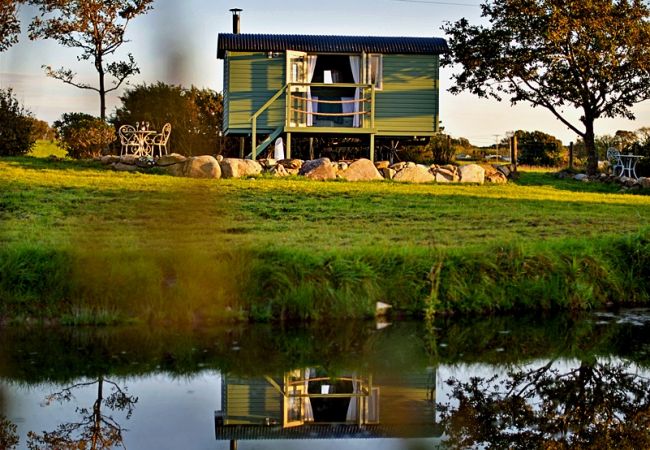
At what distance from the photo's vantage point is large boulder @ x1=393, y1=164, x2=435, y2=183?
1943 cm

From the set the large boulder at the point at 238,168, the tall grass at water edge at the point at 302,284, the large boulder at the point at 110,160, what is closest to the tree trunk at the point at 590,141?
the large boulder at the point at 238,168

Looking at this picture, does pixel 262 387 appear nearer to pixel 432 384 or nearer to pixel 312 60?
pixel 432 384

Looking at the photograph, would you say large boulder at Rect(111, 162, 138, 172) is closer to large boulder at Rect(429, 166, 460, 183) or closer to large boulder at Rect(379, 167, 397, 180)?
large boulder at Rect(379, 167, 397, 180)

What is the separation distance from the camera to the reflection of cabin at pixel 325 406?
423 cm

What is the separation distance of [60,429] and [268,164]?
15.7 meters

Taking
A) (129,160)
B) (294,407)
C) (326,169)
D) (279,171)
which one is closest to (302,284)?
(294,407)

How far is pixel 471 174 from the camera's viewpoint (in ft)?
65.4

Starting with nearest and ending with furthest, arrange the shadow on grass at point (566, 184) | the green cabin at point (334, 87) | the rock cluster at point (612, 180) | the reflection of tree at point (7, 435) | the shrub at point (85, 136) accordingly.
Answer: the reflection of tree at point (7, 435) < the shadow on grass at point (566, 184) < the rock cluster at point (612, 180) < the shrub at point (85, 136) < the green cabin at point (334, 87)

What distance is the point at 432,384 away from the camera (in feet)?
18.3

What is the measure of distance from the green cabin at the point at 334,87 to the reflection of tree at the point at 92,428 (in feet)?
59.7

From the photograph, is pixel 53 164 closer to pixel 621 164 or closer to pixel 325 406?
pixel 621 164

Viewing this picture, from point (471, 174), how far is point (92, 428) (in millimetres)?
16287

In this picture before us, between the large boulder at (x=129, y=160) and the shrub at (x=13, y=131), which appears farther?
the shrub at (x=13, y=131)

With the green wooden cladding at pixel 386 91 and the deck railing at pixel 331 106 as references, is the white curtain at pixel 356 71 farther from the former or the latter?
the green wooden cladding at pixel 386 91
